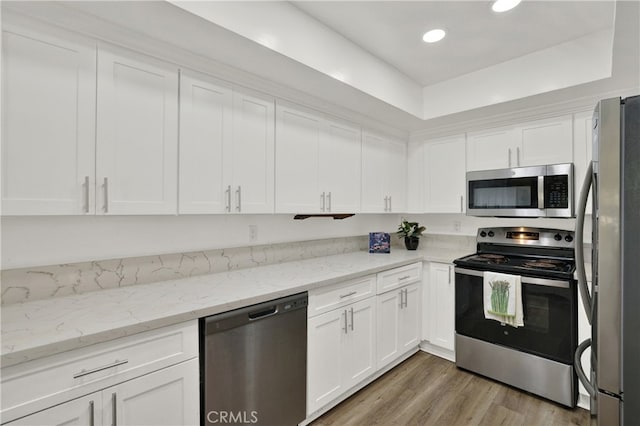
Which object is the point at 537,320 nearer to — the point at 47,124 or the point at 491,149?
the point at 491,149

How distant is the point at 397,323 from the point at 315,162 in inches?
60.9

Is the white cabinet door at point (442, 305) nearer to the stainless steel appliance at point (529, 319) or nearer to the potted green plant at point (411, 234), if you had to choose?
the stainless steel appliance at point (529, 319)

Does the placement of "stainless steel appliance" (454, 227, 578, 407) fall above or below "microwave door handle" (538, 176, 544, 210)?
below

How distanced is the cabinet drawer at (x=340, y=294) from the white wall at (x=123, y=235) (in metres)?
0.72

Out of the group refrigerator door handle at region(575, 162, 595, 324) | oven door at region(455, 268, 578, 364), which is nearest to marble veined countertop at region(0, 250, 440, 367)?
oven door at region(455, 268, 578, 364)

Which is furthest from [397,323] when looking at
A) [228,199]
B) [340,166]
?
[228,199]

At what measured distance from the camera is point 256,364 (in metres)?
1.62

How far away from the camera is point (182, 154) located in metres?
1.75

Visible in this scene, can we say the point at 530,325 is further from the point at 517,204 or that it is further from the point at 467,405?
the point at 517,204

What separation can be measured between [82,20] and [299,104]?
4.36 feet

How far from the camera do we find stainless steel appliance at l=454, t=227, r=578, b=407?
2.17m

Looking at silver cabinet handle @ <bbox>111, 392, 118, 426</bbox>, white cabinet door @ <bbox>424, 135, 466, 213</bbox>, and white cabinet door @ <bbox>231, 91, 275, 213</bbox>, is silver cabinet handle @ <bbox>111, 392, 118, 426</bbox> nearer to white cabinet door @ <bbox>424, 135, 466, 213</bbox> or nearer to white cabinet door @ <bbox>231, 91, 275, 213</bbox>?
white cabinet door @ <bbox>231, 91, 275, 213</bbox>

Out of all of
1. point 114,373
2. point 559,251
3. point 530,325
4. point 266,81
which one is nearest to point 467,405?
point 530,325

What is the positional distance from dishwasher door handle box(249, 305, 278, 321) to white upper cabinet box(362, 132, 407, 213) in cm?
151
